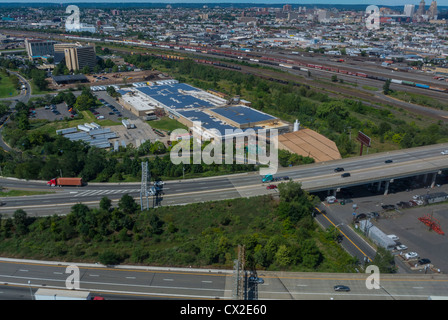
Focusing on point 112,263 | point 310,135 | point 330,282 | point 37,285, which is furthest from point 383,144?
point 37,285

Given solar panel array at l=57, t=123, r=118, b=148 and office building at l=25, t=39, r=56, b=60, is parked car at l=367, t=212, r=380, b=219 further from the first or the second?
office building at l=25, t=39, r=56, b=60

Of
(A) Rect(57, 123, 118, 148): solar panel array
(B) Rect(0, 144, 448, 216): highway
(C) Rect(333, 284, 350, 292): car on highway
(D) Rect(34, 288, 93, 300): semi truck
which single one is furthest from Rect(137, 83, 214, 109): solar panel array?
(C) Rect(333, 284, 350, 292): car on highway

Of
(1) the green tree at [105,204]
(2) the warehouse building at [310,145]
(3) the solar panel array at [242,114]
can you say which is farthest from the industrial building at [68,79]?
(1) the green tree at [105,204]

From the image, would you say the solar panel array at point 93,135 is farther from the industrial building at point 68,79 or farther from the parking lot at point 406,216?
the industrial building at point 68,79

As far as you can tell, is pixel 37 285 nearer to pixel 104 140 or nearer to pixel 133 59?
pixel 104 140

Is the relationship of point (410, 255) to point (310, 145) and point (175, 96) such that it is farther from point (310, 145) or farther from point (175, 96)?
point (175, 96)

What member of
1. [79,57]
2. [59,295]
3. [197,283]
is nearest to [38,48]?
[79,57]
